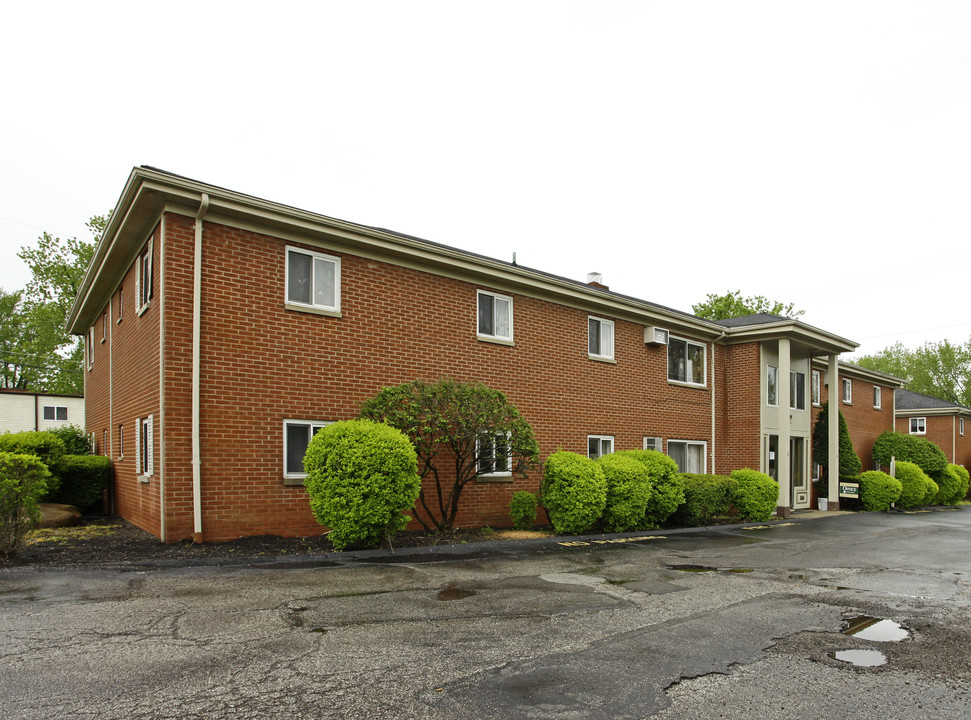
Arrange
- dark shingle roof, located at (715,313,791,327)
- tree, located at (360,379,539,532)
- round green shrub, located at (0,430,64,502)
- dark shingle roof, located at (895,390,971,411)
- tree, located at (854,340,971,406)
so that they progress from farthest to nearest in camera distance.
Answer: tree, located at (854,340,971,406) → dark shingle roof, located at (895,390,971,411) → dark shingle roof, located at (715,313,791,327) → round green shrub, located at (0,430,64,502) → tree, located at (360,379,539,532)

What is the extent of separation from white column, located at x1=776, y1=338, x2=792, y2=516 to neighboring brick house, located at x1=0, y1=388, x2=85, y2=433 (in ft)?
102

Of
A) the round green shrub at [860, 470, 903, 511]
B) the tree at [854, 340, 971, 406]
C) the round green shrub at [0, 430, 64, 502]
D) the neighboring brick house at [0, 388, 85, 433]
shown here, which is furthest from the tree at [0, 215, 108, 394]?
the tree at [854, 340, 971, 406]

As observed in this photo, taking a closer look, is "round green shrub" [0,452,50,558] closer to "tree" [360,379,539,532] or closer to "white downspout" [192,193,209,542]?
"white downspout" [192,193,209,542]

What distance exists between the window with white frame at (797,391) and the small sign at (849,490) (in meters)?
3.44

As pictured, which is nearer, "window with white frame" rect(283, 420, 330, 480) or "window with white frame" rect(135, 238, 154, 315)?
"window with white frame" rect(283, 420, 330, 480)

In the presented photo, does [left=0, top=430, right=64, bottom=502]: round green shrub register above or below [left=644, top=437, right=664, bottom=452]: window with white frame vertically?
above

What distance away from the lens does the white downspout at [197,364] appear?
10305 mm

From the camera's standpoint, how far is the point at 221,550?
986 cm

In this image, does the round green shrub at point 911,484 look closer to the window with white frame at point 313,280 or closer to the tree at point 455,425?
the tree at point 455,425

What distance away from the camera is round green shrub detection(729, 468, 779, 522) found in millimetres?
18016

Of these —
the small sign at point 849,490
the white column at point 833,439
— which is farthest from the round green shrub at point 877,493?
the white column at point 833,439

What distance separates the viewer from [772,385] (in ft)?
71.5

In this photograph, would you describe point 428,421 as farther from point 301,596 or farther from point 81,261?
point 81,261

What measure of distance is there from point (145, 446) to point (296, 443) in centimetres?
308
